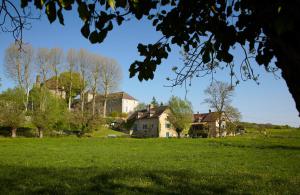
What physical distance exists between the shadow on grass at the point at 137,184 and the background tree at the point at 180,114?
217 ft

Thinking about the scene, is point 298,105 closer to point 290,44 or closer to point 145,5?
point 290,44

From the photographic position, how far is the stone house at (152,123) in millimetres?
88238

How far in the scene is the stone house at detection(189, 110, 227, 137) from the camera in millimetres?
86875

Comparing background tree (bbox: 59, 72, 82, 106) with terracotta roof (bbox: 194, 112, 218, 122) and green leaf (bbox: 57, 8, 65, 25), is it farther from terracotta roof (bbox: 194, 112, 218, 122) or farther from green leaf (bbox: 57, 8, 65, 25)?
green leaf (bbox: 57, 8, 65, 25)

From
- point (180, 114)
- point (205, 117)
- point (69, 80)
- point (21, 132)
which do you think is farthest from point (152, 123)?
point (21, 132)

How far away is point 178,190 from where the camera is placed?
9203 mm

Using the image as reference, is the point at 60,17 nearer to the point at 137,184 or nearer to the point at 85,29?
the point at 85,29

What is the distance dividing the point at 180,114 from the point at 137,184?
7035cm

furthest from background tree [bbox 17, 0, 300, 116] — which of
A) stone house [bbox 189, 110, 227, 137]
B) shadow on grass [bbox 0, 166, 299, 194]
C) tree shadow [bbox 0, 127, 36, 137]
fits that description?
stone house [bbox 189, 110, 227, 137]

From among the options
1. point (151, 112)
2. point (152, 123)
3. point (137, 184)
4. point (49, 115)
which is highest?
point (151, 112)

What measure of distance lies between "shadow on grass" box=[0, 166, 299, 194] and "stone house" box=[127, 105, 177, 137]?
239ft

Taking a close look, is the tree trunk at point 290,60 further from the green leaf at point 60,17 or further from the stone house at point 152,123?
the stone house at point 152,123

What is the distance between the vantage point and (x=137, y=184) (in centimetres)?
1018

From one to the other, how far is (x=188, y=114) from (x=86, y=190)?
7164cm
